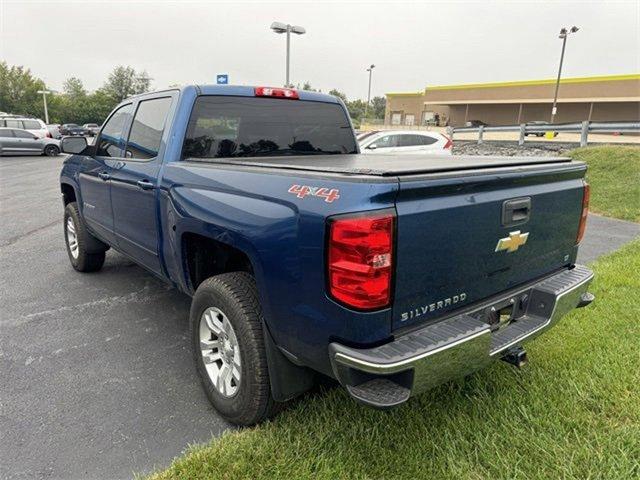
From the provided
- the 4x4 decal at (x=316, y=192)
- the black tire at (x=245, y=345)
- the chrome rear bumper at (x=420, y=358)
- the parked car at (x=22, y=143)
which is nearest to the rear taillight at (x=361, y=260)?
the 4x4 decal at (x=316, y=192)

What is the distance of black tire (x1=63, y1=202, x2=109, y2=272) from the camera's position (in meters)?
5.09

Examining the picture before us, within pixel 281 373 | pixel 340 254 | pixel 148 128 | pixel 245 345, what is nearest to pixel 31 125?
pixel 148 128

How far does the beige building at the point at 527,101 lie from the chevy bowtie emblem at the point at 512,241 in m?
44.2

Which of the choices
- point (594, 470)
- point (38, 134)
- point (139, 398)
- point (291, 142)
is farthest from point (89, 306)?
point (38, 134)

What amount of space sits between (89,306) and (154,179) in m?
1.89

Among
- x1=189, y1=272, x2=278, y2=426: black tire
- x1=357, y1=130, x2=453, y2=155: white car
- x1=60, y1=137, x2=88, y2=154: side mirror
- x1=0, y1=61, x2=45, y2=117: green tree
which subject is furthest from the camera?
x1=0, y1=61, x2=45, y2=117: green tree

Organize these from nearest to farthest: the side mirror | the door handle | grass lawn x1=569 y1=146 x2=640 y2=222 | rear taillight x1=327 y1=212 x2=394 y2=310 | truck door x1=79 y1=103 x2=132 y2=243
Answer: rear taillight x1=327 y1=212 x2=394 y2=310 < the door handle < truck door x1=79 y1=103 x2=132 y2=243 < the side mirror < grass lawn x1=569 y1=146 x2=640 y2=222

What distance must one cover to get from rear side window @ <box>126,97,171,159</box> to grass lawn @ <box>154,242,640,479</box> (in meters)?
2.14

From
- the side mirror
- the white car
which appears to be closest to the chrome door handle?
the side mirror

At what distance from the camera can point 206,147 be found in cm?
341

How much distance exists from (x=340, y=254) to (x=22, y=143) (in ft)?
81.4

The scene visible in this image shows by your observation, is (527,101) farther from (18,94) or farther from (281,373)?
(18,94)

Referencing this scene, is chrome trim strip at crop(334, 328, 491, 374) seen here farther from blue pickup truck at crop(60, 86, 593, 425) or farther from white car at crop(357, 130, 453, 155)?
white car at crop(357, 130, 453, 155)

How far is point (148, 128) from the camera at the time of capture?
3.70 metres
